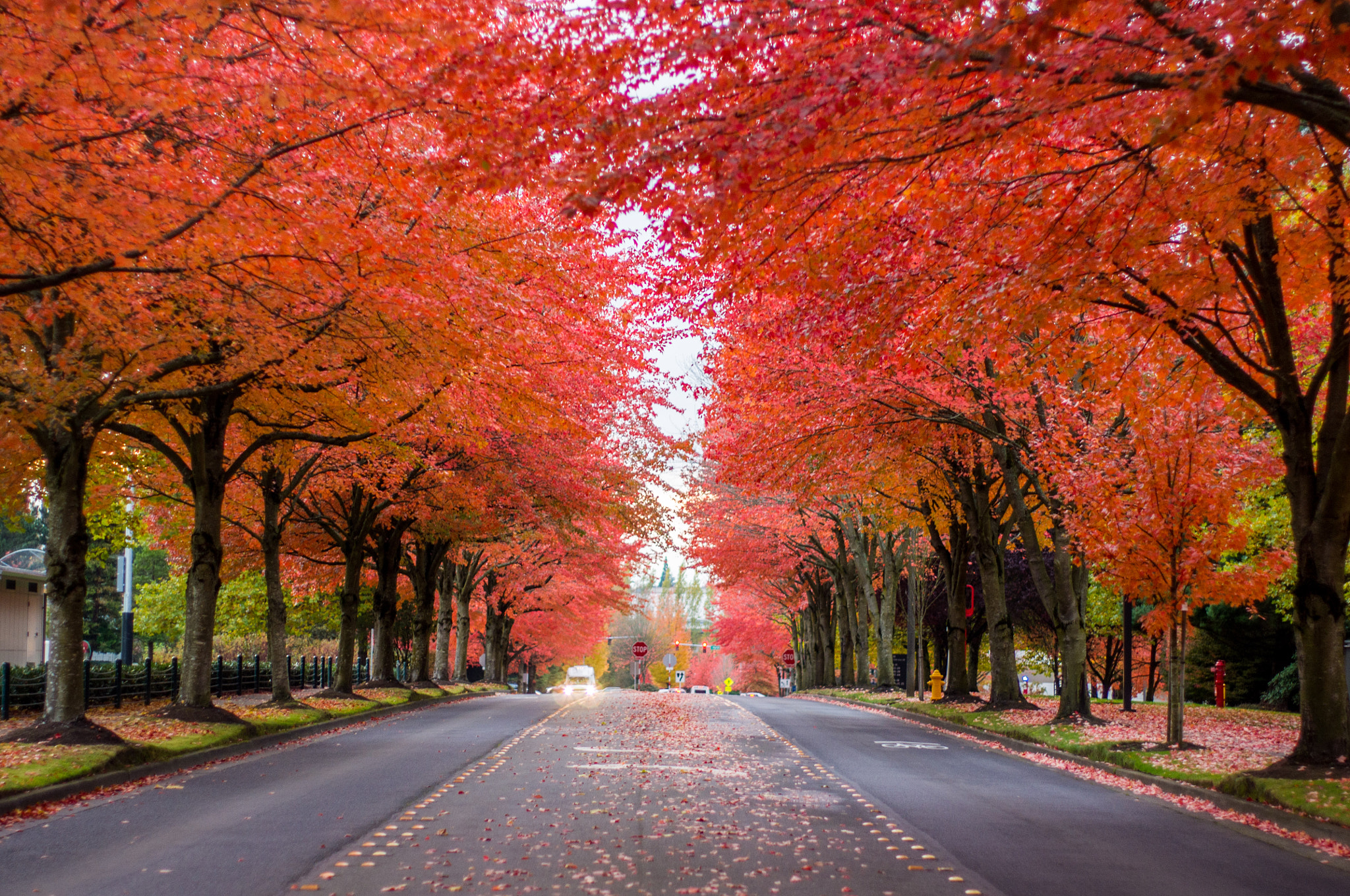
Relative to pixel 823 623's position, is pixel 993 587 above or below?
above

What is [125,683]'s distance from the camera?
23281 mm

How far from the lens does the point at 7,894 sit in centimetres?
606

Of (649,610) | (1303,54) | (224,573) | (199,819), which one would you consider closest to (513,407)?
(199,819)

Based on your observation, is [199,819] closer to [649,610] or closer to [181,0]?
[181,0]

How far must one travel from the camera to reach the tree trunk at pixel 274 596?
20.7m

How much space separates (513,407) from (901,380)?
6.79 meters

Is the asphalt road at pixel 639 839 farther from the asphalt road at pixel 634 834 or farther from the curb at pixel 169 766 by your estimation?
the curb at pixel 169 766

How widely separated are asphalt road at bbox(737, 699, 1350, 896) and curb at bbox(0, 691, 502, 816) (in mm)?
7942

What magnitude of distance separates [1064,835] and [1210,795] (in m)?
3.19

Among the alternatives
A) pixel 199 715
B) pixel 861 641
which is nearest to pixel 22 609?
pixel 199 715

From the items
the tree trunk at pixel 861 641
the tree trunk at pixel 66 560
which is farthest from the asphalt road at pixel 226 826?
the tree trunk at pixel 861 641

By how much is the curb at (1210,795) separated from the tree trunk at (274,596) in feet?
46.4

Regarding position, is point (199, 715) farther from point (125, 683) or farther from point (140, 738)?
point (125, 683)

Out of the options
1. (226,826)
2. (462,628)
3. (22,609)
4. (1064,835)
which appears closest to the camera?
(226,826)
